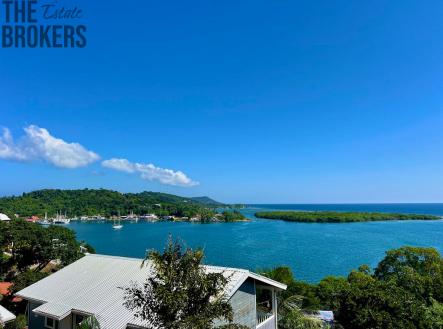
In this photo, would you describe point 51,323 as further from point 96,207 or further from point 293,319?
point 96,207

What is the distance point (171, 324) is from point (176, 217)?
517ft

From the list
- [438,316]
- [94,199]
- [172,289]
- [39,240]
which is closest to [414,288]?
[438,316]

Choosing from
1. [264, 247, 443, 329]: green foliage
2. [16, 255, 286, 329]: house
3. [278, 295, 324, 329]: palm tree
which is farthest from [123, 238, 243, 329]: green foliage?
[278, 295, 324, 329]: palm tree

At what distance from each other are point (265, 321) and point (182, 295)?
8.16m

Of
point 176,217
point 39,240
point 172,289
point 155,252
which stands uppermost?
point 155,252

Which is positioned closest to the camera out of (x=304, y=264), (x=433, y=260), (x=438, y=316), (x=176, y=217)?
(x=438, y=316)

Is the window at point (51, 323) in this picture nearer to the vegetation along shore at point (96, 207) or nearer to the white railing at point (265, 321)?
the white railing at point (265, 321)

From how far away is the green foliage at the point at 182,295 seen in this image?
590 cm

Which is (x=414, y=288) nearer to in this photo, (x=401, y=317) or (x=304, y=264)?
(x=401, y=317)

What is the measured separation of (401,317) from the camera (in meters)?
11.8

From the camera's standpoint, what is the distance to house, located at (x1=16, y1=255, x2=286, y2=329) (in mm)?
10038

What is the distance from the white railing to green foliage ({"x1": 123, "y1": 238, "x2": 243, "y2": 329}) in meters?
6.93

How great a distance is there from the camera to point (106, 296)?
35.4ft

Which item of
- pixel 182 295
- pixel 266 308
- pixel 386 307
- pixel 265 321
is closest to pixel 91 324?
pixel 182 295
